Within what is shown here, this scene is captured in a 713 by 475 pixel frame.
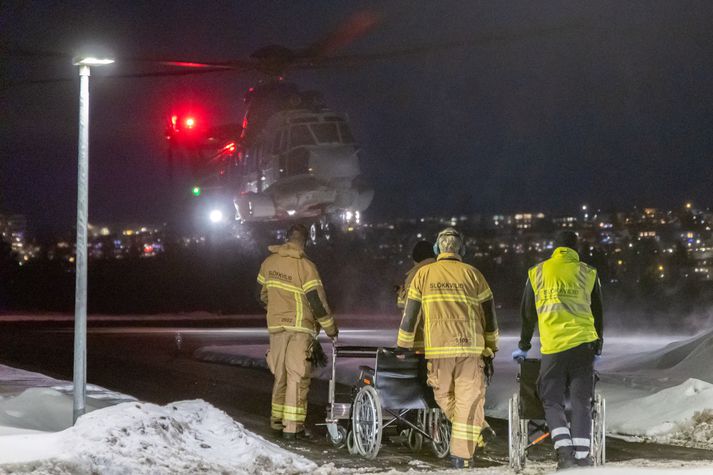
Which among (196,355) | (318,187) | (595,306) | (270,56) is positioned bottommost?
(196,355)

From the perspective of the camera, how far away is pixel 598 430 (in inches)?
341

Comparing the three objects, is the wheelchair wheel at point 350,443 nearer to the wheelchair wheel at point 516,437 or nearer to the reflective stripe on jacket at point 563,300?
the wheelchair wheel at point 516,437

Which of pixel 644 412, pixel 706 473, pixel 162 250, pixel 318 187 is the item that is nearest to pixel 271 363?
pixel 644 412

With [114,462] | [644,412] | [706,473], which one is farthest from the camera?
[644,412]

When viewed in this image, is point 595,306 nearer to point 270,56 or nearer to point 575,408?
point 575,408

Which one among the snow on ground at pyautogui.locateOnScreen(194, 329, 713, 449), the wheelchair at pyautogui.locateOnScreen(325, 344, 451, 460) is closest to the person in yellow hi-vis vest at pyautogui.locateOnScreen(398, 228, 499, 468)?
the wheelchair at pyautogui.locateOnScreen(325, 344, 451, 460)

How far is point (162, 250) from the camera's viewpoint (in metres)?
66.1

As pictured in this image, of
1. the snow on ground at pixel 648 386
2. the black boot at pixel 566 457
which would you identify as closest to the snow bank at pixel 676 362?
the snow on ground at pixel 648 386

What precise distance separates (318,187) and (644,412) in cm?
2375

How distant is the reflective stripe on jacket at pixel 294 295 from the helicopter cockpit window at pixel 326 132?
2431cm

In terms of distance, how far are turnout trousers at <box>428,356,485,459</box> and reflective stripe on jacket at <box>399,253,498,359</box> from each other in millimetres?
98

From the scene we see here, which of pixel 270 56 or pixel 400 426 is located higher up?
pixel 270 56

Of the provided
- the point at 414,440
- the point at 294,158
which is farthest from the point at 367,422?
the point at 294,158

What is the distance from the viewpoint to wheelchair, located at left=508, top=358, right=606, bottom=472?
8.57 meters
